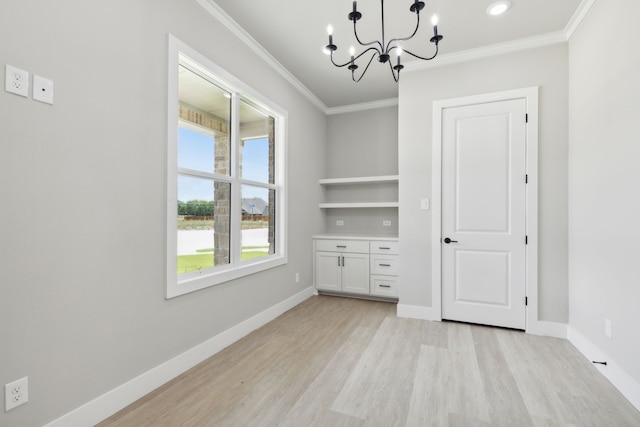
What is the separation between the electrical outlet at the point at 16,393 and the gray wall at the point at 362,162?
3.80 m

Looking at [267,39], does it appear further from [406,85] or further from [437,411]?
[437,411]

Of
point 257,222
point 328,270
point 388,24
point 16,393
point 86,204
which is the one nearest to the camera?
point 16,393

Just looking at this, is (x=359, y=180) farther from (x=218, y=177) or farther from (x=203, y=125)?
(x=203, y=125)

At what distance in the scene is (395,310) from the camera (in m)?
3.71

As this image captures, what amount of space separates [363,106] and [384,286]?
9.03ft

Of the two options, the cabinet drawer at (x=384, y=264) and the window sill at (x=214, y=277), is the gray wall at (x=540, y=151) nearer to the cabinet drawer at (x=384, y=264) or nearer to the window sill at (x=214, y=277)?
the cabinet drawer at (x=384, y=264)

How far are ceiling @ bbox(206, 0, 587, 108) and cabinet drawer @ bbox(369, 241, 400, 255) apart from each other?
2.19 metres

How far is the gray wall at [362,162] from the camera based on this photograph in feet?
15.1

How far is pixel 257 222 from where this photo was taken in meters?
3.33

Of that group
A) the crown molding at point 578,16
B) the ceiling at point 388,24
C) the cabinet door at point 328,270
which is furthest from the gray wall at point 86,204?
the crown molding at point 578,16

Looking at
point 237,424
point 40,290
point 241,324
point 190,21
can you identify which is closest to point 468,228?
point 241,324

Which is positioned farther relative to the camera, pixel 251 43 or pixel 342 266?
pixel 342 266

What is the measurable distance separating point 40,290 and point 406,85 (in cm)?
363

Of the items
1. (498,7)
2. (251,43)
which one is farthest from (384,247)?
(251,43)
